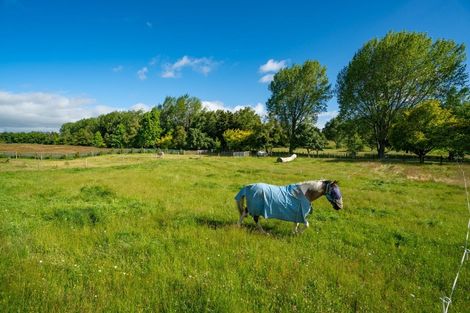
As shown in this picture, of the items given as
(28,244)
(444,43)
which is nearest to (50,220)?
(28,244)

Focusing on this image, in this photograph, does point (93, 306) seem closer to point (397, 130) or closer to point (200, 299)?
point (200, 299)

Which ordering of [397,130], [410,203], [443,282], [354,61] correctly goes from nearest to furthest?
[443,282] < [410,203] < [397,130] < [354,61]

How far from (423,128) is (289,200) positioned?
140 ft

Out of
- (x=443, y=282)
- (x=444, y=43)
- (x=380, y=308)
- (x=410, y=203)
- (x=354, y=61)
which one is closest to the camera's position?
(x=380, y=308)

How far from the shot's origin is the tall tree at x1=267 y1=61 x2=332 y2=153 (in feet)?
202

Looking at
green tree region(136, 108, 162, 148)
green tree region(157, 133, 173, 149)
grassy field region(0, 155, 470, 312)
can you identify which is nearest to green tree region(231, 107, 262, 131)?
green tree region(157, 133, 173, 149)

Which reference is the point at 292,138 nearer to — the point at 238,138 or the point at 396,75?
the point at 238,138

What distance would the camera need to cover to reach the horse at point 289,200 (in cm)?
866

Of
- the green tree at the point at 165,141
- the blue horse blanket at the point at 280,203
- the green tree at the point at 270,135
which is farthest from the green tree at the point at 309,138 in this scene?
the blue horse blanket at the point at 280,203

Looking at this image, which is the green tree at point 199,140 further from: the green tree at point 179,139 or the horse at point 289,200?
the horse at point 289,200

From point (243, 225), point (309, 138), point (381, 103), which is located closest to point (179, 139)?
point (309, 138)

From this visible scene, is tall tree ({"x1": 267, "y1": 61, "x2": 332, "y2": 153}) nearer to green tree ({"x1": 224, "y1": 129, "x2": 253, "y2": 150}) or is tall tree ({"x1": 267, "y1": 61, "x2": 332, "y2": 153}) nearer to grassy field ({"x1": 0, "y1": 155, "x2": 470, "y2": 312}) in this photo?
green tree ({"x1": 224, "y1": 129, "x2": 253, "y2": 150})

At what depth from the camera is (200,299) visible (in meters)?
4.68

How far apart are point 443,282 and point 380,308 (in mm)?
2302
